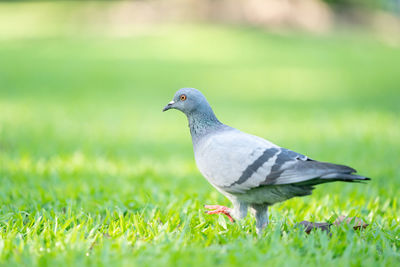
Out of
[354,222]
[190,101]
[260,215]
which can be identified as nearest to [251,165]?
[260,215]

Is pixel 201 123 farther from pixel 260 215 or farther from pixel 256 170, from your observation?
pixel 260 215

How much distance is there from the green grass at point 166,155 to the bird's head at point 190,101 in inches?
33.2

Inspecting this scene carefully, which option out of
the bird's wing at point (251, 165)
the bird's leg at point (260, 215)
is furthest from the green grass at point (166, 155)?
the bird's wing at point (251, 165)

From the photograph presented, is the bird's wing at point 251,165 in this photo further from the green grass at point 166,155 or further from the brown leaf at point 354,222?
the brown leaf at point 354,222

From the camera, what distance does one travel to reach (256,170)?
2.88 meters

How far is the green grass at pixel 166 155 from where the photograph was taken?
2836mm

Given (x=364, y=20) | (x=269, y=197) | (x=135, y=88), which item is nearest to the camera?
(x=269, y=197)

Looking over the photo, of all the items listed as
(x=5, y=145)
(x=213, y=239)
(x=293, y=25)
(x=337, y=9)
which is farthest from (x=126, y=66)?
(x=337, y=9)

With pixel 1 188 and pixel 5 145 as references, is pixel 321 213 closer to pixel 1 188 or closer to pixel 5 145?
pixel 1 188

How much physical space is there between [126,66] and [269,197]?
47.9 ft

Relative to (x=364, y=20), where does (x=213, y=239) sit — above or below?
below

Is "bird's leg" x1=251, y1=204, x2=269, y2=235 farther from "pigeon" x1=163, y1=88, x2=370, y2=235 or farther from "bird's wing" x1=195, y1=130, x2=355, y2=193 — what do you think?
"bird's wing" x1=195, y1=130, x2=355, y2=193

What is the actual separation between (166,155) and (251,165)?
3818 millimetres

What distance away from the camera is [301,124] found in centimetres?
→ 883
